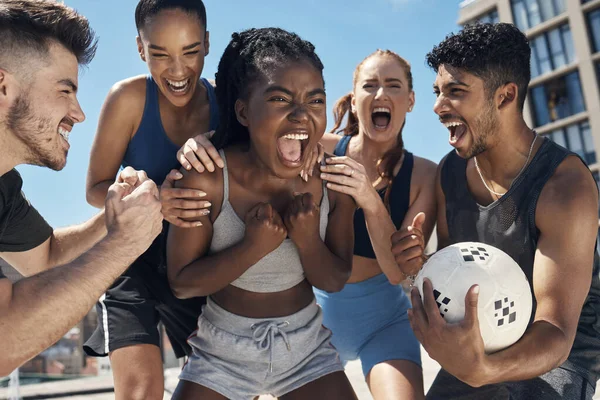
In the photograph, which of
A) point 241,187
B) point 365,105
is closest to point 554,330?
point 241,187

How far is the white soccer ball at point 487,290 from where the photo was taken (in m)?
2.79

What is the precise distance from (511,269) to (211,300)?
1.45m

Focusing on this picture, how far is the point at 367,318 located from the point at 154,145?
1735 millimetres

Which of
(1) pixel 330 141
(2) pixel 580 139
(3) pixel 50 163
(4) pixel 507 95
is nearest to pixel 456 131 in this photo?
(4) pixel 507 95

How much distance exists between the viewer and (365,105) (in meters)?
4.59

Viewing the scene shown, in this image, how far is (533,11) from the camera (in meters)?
35.7

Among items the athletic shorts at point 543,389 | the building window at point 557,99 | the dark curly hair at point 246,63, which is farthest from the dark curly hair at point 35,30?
the building window at point 557,99

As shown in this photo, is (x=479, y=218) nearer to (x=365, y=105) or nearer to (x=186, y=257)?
(x=365, y=105)

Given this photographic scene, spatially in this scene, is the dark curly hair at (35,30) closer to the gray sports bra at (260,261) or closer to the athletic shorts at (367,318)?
the gray sports bra at (260,261)

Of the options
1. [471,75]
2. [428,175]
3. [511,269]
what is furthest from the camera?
[428,175]

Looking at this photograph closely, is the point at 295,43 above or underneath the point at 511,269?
above

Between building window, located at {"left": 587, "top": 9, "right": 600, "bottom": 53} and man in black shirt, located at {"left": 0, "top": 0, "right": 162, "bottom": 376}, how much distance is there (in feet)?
110

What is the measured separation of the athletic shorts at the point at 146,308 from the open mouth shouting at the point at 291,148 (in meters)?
1.00

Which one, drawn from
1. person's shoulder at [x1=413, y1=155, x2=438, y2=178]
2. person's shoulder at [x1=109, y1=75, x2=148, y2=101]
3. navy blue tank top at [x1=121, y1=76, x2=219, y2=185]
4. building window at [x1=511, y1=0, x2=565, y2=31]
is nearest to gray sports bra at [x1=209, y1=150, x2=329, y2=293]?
navy blue tank top at [x1=121, y1=76, x2=219, y2=185]
